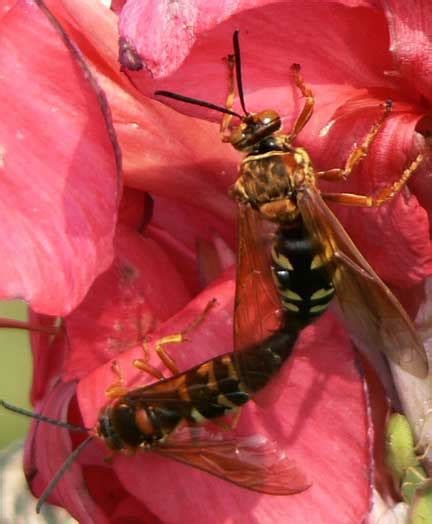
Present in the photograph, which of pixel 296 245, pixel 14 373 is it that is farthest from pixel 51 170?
pixel 14 373

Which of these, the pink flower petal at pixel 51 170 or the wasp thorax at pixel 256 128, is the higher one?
the pink flower petal at pixel 51 170

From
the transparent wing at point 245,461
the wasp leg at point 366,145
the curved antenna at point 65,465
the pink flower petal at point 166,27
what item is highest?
the pink flower petal at point 166,27

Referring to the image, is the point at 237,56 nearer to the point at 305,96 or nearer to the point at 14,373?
the point at 305,96

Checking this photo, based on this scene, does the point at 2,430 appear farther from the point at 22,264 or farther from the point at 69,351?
the point at 22,264

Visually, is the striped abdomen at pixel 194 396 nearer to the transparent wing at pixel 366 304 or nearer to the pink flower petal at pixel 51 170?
the transparent wing at pixel 366 304

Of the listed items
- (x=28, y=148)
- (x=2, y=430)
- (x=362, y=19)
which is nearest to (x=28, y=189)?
(x=28, y=148)

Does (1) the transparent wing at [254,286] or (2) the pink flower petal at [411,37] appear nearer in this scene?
(2) the pink flower petal at [411,37]

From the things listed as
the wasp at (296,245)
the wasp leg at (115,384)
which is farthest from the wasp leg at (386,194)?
the wasp leg at (115,384)
